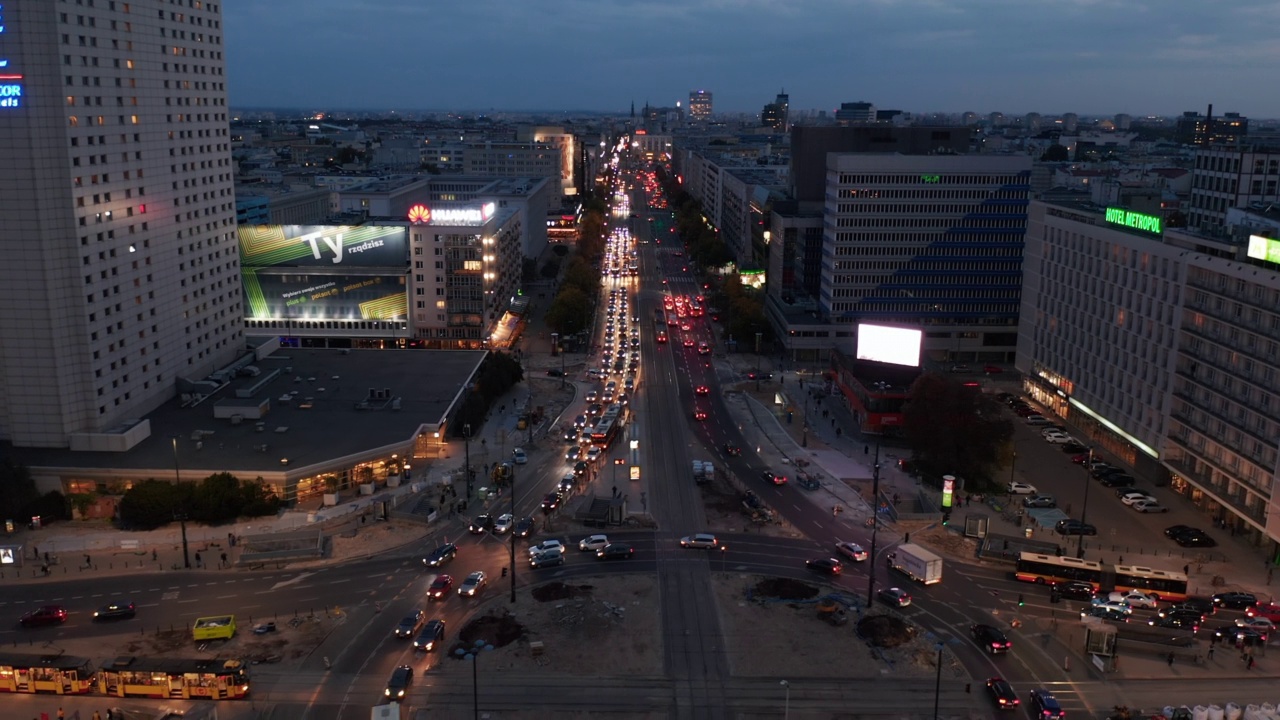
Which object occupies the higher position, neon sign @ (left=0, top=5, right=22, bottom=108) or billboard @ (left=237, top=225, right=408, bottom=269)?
neon sign @ (left=0, top=5, right=22, bottom=108)

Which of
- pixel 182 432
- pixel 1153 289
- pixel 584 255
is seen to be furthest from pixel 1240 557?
pixel 584 255

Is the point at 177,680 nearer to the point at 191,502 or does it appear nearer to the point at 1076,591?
the point at 191,502

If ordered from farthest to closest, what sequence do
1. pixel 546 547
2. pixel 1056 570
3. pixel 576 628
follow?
pixel 546 547, pixel 1056 570, pixel 576 628

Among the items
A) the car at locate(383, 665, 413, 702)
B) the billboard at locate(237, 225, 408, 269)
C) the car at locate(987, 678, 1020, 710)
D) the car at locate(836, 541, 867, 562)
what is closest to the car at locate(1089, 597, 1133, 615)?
the car at locate(987, 678, 1020, 710)

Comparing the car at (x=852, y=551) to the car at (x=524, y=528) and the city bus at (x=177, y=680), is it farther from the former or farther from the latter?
the city bus at (x=177, y=680)

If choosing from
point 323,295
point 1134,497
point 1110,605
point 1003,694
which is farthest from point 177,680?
point 323,295

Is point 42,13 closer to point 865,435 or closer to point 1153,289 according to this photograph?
point 865,435

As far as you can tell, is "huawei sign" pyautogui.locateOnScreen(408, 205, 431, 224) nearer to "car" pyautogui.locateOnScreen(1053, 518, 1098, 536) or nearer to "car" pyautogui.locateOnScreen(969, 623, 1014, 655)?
"car" pyautogui.locateOnScreen(1053, 518, 1098, 536)
